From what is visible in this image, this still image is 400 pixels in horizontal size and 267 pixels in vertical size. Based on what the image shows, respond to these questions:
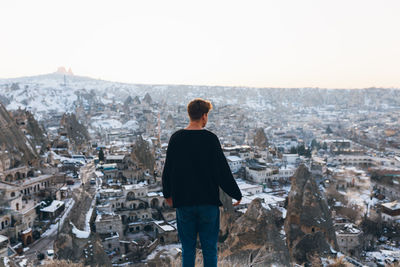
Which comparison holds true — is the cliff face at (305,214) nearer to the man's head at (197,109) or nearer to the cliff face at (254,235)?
the cliff face at (254,235)

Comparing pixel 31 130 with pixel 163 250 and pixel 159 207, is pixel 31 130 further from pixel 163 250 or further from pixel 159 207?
pixel 163 250

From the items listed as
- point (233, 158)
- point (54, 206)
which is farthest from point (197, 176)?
point (233, 158)

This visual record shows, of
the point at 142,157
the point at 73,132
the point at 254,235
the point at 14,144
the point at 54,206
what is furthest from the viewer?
the point at 73,132

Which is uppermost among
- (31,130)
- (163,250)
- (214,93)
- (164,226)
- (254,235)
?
(254,235)

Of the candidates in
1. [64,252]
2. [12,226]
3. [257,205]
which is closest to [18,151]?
[12,226]

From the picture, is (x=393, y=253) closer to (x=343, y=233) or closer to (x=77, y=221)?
(x=343, y=233)

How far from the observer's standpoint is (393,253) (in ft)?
30.8

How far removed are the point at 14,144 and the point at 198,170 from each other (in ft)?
53.3

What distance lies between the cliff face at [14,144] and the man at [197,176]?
1485 centimetres

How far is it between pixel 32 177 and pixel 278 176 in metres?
12.1

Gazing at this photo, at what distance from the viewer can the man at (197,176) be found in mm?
1702

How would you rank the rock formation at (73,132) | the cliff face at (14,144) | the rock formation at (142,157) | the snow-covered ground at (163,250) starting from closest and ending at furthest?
the snow-covered ground at (163,250) < the cliff face at (14,144) < the rock formation at (142,157) < the rock formation at (73,132)

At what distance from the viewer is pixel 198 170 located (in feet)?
5.63

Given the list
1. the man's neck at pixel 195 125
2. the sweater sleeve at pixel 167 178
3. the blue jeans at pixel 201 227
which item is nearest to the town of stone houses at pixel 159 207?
the blue jeans at pixel 201 227
